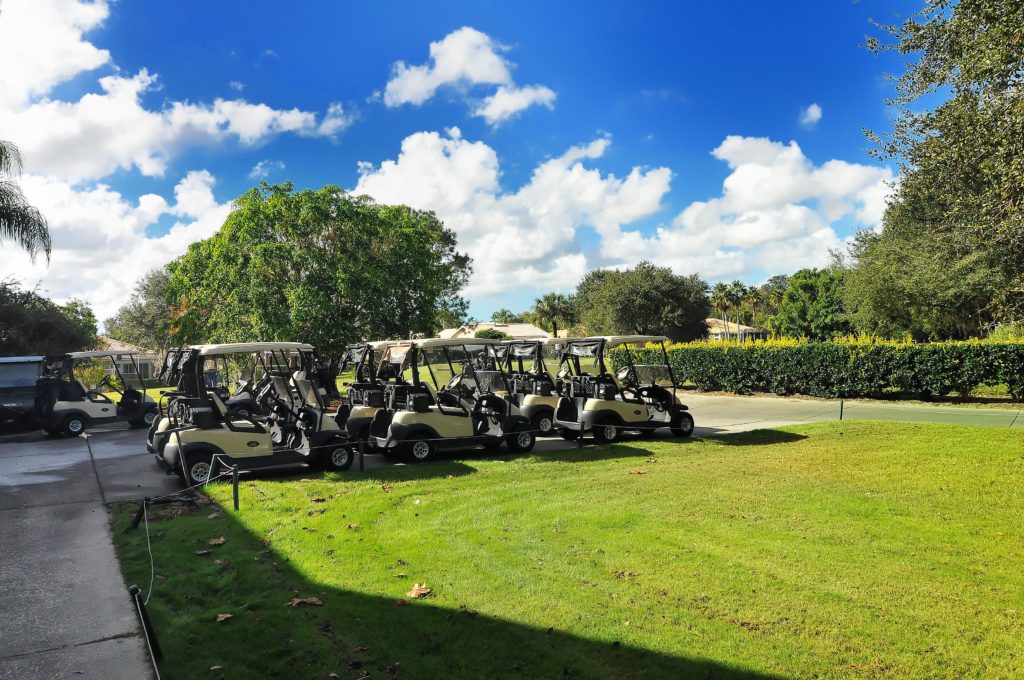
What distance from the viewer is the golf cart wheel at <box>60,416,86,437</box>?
15880 mm

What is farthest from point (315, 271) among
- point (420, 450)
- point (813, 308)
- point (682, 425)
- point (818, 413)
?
point (813, 308)

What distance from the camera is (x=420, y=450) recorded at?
10672mm

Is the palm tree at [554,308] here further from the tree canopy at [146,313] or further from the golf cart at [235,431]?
the golf cart at [235,431]

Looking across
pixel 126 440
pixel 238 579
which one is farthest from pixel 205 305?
pixel 238 579

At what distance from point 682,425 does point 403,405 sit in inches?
231

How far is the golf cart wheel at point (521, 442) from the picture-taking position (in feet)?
37.8

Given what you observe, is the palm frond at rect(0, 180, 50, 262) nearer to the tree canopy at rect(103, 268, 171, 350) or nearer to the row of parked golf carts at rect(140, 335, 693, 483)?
the row of parked golf carts at rect(140, 335, 693, 483)

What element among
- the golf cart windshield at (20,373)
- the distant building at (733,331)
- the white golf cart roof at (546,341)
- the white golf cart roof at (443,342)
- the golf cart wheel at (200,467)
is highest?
the distant building at (733,331)

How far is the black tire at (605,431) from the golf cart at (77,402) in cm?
1114

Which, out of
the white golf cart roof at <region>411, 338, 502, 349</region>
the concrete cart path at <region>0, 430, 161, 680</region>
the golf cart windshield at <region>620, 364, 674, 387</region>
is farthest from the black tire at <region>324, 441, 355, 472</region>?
the golf cart windshield at <region>620, 364, 674, 387</region>

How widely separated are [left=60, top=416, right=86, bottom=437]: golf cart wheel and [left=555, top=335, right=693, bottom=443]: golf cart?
476 inches

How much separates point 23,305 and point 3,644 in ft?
82.3

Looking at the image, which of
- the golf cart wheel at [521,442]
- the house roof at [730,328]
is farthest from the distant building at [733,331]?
the golf cart wheel at [521,442]

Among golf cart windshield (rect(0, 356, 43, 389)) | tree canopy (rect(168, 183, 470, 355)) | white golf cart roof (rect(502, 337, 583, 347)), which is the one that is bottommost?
golf cart windshield (rect(0, 356, 43, 389))
